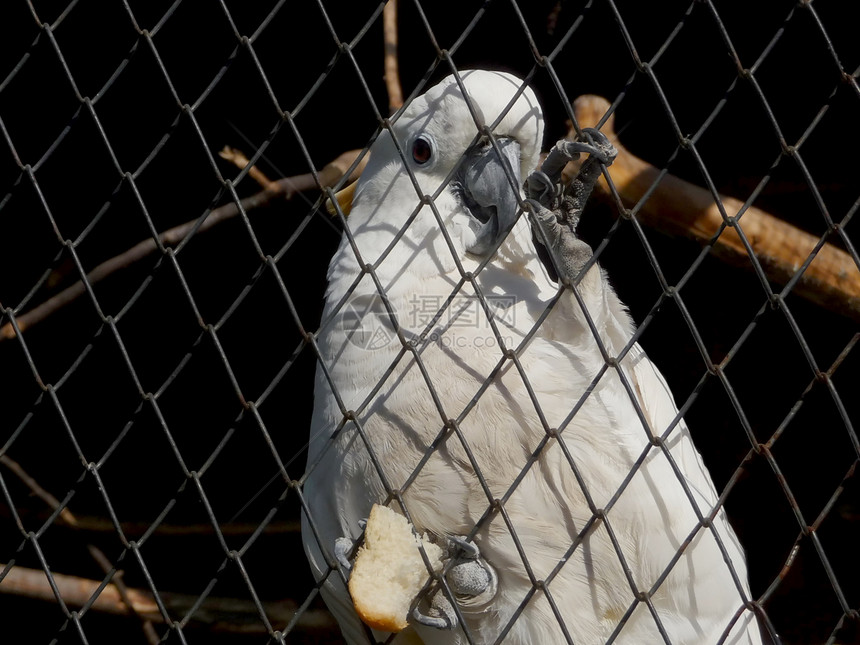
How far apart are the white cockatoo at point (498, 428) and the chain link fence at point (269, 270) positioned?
2.16ft

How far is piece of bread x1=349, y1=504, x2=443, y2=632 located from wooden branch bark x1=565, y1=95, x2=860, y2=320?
0.99 meters

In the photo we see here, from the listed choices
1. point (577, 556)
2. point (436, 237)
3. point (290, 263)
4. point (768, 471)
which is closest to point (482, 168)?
point (436, 237)

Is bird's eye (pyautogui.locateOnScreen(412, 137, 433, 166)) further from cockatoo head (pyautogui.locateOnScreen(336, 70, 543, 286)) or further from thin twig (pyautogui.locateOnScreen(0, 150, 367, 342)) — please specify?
thin twig (pyautogui.locateOnScreen(0, 150, 367, 342))

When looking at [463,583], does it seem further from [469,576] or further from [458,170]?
[458,170]

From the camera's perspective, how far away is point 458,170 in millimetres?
1689

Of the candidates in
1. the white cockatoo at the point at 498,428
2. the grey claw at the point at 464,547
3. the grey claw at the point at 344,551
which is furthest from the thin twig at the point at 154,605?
the grey claw at the point at 464,547

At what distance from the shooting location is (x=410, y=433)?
4.98 feet

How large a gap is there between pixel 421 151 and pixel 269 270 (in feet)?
2.62

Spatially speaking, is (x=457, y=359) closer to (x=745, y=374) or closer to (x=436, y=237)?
(x=436, y=237)

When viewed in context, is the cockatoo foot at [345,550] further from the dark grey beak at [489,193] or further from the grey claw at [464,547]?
the dark grey beak at [489,193]

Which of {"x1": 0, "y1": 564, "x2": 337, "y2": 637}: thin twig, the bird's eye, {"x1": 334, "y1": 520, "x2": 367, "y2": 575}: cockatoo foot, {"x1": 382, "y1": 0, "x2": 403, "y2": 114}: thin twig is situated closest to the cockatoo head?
the bird's eye

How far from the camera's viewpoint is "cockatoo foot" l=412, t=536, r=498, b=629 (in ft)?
4.74

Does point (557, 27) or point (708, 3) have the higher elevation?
point (708, 3)

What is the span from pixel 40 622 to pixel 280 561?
0.92m
